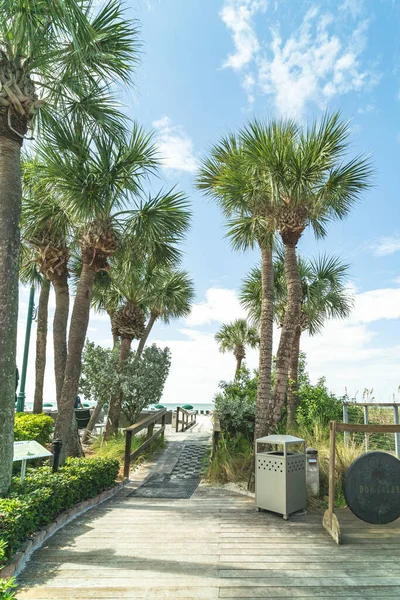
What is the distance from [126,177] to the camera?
8586 millimetres

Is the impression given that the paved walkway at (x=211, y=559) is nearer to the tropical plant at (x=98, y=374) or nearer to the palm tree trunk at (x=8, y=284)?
the palm tree trunk at (x=8, y=284)

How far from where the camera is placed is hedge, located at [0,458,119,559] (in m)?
3.93

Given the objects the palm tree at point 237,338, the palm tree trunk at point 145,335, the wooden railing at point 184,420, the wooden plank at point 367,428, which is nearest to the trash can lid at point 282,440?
the wooden plank at point 367,428

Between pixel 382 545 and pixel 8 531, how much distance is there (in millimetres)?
3967

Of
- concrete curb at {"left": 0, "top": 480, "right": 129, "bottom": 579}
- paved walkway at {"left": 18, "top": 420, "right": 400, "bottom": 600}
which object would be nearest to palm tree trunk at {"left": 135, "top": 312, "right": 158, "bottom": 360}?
concrete curb at {"left": 0, "top": 480, "right": 129, "bottom": 579}

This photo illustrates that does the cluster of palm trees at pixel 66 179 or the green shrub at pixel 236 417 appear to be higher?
the cluster of palm trees at pixel 66 179

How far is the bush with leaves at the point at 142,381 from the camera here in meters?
12.5

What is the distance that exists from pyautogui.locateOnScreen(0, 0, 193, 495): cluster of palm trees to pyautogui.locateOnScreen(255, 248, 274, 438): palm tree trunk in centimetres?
238

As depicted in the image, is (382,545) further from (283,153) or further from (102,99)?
(102,99)

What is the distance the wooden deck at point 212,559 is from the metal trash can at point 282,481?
23cm

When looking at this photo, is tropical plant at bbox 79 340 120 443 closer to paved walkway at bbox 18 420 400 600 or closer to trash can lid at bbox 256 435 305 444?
paved walkway at bbox 18 420 400 600

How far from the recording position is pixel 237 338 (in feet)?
84.9

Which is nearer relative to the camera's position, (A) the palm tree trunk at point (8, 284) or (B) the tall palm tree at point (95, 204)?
(A) the palm tree trunk at point (8, 284)

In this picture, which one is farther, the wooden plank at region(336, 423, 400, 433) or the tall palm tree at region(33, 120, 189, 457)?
the tall palm tree at region(33, 120, 189, 457)
